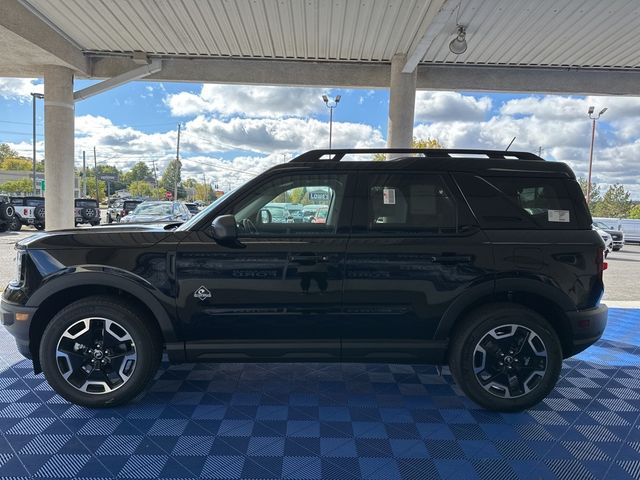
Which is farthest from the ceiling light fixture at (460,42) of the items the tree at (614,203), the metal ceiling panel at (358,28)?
the tree at (614,203)

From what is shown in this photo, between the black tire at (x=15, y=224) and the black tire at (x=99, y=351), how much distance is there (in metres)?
19.8

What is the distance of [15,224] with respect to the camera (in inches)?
758

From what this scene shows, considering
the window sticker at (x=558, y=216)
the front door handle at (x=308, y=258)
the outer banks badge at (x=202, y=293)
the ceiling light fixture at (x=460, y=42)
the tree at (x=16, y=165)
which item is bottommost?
the outer banks badge at (x=202, y=293)

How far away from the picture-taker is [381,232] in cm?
326

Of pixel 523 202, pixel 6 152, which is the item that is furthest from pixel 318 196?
pixel 6 152

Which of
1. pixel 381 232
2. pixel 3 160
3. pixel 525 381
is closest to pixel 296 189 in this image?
pixel 381 232

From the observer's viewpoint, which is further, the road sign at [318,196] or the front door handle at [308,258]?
the road sign at [318,196]

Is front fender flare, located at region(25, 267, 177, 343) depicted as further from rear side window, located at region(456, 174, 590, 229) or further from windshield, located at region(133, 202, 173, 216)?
windshield, located at region(133, 202, 173, 216)

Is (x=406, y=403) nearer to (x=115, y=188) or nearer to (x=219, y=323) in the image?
(x=219, y=323)

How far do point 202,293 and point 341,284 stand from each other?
104 cm

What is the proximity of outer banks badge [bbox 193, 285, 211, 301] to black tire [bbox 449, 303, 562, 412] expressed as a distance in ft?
6.30

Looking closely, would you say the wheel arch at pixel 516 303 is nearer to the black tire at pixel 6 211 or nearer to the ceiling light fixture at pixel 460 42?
the ceiling light fixture at pixel 460 42

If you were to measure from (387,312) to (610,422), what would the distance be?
1877 mm

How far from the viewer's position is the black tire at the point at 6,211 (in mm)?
18422
